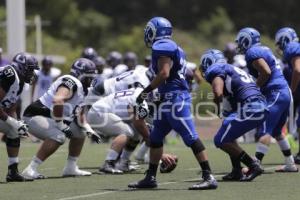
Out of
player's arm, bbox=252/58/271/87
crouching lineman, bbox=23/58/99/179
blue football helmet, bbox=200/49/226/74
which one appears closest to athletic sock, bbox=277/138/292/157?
player's arm, bbox=252/58/271/87

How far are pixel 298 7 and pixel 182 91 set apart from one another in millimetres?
38990

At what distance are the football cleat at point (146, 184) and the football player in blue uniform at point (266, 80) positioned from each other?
6.11 ft

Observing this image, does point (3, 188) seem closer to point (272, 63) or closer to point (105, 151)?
point (272, 63)

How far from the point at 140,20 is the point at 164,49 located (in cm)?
3924

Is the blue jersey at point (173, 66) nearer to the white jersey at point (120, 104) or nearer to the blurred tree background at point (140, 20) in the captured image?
the white jersey at point (120, 104)

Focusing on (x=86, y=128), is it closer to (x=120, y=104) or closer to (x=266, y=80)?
(x=120, y=104)

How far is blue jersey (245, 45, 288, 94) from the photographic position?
1148 cm

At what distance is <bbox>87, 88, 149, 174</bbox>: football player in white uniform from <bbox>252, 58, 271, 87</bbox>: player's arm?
5.80ft

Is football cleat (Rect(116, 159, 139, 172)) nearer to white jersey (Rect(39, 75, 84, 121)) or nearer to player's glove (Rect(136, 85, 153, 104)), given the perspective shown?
white jersey (Rect(39, 75, 84, 121))

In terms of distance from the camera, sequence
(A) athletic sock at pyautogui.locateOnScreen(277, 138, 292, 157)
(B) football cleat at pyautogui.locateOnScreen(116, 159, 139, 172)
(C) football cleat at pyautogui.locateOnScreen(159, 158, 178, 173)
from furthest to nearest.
Answer: 1. (B) football cleat at pyautogui.locateOnScreen(116, 159, 139, 172)
2. (A) athletic sock at pyautogui.locateOnScreen(277, 138, 292, 157)
3. (C) football cleat at pyautogui.locateOnScreen(159, 158, 178, 173)

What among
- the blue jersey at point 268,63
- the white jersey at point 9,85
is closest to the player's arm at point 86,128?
the white jersey at point 9,85

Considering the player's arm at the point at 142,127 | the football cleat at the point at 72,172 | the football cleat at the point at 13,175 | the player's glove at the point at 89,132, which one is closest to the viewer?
the football cleat at the point at 13,175

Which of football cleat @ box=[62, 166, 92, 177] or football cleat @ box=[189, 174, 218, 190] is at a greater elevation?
football cleat @ box=[62, 166, 92, 177]

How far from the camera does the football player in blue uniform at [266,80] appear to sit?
11.5m
